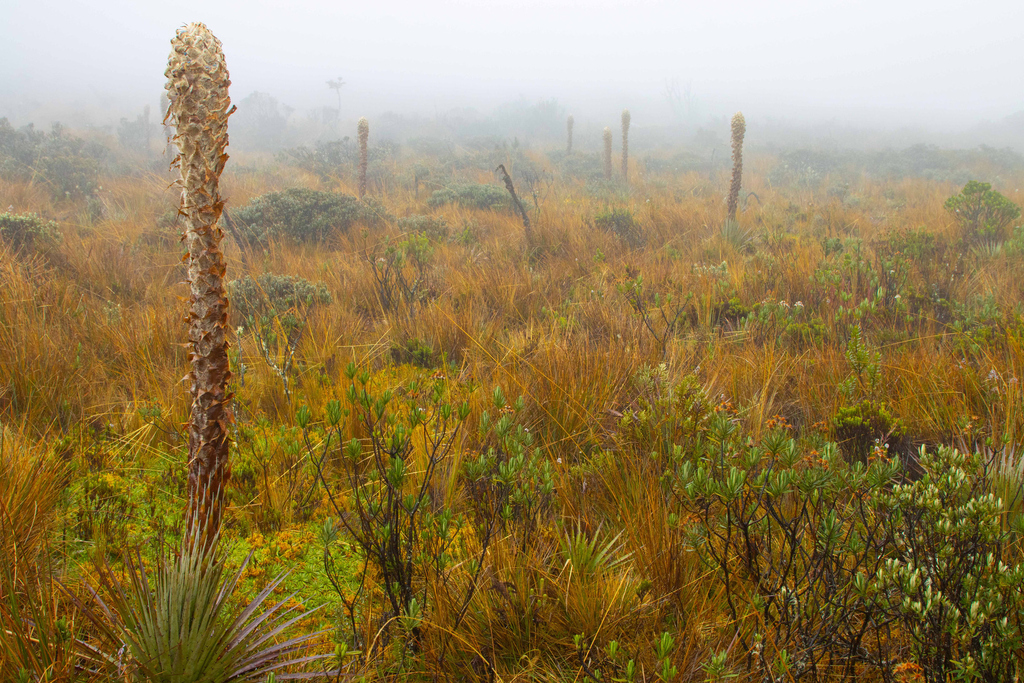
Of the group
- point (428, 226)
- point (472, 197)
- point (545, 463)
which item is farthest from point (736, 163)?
point (545, 463)

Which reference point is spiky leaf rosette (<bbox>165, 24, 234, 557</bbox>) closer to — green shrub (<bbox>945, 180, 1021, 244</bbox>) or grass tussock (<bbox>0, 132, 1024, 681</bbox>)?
grass tussock (<bbox>0, 132, 1024, 681</bbox>)

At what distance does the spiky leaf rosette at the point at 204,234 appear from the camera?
5.17 ft

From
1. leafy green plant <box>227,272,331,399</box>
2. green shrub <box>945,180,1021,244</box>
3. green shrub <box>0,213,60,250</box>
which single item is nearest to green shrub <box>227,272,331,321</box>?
leafy green plant <box>227,272,331,399</box>

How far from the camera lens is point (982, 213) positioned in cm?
753

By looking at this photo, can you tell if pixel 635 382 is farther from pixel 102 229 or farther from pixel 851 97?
pixel 851 97

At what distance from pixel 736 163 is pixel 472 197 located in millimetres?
5390

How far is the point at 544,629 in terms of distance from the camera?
4.97 ft

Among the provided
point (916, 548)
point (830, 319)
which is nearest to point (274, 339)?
point (916, 548)

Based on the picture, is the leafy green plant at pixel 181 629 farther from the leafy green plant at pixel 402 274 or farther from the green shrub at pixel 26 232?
the green shrub at pixel 26 232

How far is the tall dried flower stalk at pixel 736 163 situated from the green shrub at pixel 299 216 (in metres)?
6.49

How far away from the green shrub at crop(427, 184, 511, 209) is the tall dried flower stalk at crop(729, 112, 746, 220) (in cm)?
427

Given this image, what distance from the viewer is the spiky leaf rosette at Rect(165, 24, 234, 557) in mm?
1575

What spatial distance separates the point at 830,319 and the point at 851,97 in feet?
321

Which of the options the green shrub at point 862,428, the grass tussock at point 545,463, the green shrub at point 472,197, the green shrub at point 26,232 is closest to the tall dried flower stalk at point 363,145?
the green shrub at point 472,197
